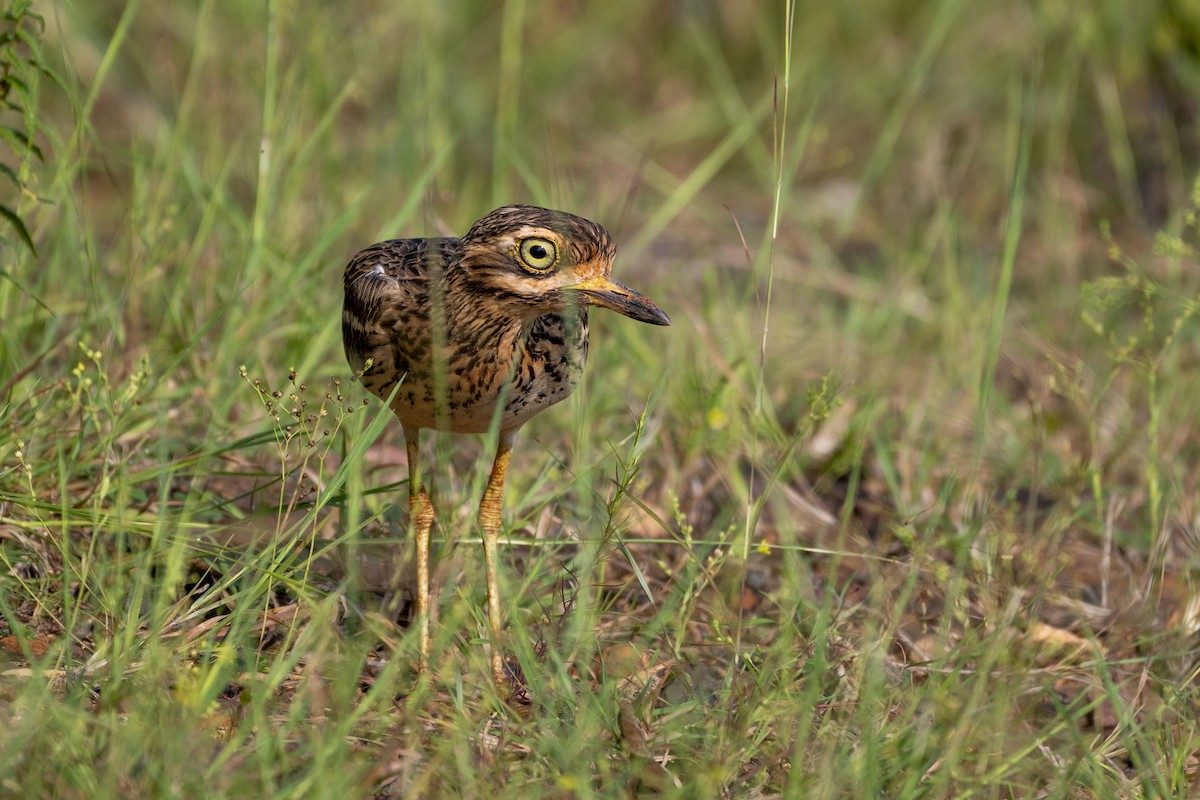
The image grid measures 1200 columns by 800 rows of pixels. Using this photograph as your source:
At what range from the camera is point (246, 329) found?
4.96 m

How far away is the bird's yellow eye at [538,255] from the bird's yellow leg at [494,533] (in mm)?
613

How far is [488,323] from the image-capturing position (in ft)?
12.6

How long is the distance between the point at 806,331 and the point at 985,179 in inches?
94.1

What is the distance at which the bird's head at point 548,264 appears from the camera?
3.73 m

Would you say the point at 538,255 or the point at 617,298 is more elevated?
the point at 538,255

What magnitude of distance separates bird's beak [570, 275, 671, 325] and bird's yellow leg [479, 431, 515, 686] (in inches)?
23.6

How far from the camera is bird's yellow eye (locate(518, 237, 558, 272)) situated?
12.2 feet

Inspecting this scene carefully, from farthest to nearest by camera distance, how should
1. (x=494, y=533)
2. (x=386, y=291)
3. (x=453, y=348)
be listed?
1. (x=494, y=533)
2. (x=386, y=291)
3. (x=453, y=348)

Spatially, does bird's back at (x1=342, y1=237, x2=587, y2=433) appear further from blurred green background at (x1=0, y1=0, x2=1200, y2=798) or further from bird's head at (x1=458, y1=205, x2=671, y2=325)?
blurred green background at (x1=0, y1=0, x2=1200, y2=798)

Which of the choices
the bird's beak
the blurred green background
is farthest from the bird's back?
the blurred green background

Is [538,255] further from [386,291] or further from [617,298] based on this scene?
[386,291]

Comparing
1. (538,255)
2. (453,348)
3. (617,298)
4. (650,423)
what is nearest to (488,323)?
(453,348)

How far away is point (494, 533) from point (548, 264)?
2.69 feet

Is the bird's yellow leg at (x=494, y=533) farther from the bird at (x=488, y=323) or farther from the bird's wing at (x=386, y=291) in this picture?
the bird's wing at (x=386, y=291)
